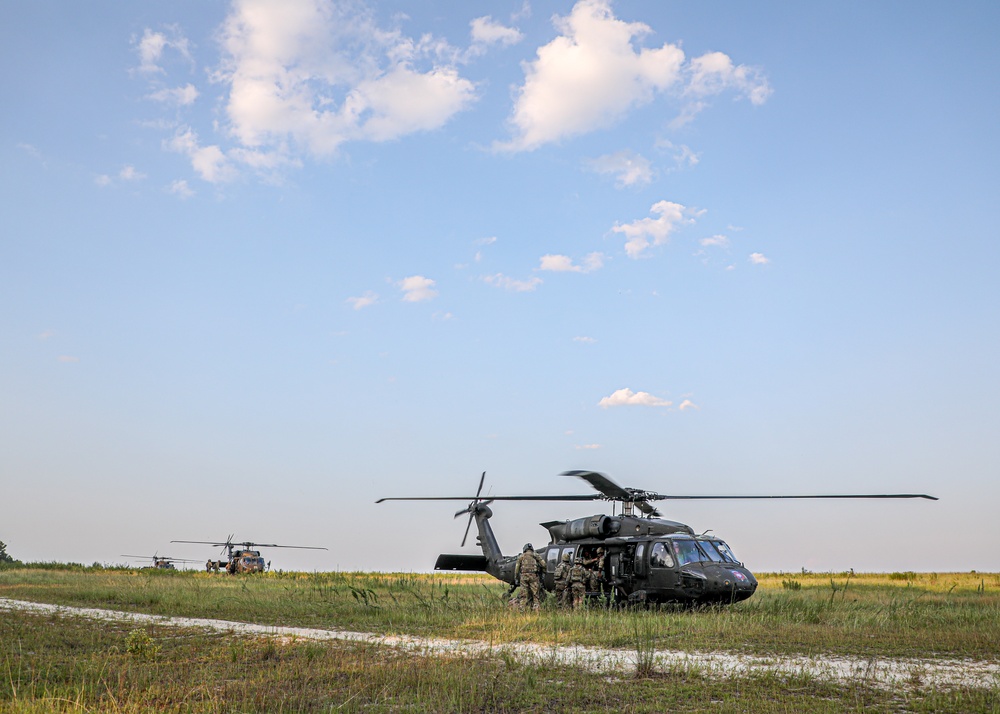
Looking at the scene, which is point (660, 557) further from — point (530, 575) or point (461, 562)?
point (461, 562)

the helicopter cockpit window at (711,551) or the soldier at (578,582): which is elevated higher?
the helicopter cockpit window at (711,551)

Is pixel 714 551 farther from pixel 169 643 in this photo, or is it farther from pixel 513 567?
pixel 169 643

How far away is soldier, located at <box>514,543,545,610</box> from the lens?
19.6m

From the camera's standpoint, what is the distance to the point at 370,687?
8578 mm

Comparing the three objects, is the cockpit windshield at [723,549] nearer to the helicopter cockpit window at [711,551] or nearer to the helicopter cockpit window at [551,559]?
the helicopter cockpit window at [711,551]

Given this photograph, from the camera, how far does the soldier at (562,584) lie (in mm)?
19344

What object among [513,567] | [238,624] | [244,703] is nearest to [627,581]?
[513,567]

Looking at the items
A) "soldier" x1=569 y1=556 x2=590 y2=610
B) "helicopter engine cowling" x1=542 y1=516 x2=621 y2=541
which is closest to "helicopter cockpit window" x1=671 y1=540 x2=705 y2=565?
"helicopter engine cowling" x1=542 y1=516 x2=621 y2=541

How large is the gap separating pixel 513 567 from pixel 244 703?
15651mm

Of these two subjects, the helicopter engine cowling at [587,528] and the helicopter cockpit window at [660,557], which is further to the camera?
the helicopter engine cowling at [587,528]

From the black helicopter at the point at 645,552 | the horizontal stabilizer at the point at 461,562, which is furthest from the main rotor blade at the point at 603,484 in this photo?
the horizontal stabilizer at the point at 461,562

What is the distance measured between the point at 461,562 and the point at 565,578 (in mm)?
5163

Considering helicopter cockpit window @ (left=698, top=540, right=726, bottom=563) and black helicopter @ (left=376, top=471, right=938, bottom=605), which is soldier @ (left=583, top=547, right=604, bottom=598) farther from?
helicopter cockpit window @ (left=698, top=540, right=726, bottom=563)

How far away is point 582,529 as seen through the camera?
20172 millimetres
